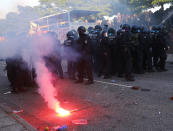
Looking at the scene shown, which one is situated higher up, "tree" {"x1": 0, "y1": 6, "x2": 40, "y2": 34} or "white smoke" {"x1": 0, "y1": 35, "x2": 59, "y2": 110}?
"tree" {"x1": 0, "y1": 6, "x2": 40, "y2": 34}

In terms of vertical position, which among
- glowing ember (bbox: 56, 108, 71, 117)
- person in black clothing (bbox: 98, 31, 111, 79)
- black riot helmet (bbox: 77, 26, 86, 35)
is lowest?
glowing ember (bbox: 56, 108, 71, 117)

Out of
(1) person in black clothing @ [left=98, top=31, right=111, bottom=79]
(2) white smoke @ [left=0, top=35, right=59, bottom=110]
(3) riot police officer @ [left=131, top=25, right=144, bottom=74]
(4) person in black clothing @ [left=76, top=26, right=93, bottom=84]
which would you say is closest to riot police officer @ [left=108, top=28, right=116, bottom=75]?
(1) person in black clothing @ [left=98, top=31, right=111, bottom=79]

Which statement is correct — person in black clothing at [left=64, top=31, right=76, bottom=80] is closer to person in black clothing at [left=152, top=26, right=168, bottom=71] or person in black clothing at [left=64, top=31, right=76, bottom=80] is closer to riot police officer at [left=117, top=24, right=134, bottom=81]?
riot police officer at [left=117, top=24, right=134, bottom=81]

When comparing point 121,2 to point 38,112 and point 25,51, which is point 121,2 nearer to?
point 25,51

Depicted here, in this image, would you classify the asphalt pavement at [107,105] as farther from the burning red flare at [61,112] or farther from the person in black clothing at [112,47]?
the person in black clothing at [112,47]

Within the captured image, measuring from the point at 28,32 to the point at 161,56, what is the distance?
582cm

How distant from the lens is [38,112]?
15.4 ft

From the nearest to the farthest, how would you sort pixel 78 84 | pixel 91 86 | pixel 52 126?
pixel 52 126 < pixel 91 86 < pixel 78 84

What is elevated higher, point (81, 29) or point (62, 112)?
point (81, 29)

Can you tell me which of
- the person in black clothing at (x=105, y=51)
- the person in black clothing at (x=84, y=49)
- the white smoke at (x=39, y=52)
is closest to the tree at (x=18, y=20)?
the white smoke at (x=39, y=52)

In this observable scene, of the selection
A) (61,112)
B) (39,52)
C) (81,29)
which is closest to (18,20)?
(39,52)

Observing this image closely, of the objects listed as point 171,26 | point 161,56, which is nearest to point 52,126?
point 161,56

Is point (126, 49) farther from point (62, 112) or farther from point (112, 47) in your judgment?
point (62, 112)

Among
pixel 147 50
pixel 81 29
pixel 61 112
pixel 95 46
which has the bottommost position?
pixel 61 112
